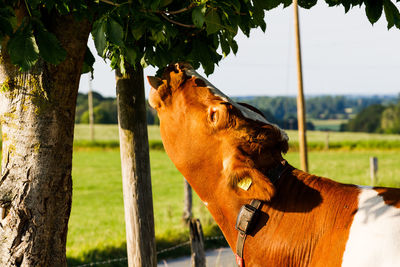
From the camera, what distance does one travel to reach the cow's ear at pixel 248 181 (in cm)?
217

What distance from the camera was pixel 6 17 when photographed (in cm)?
265

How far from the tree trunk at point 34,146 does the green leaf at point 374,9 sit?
1681mm

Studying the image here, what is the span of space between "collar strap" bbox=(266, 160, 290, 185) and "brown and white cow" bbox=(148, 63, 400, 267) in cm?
1

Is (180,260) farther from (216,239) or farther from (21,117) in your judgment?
(21,117)

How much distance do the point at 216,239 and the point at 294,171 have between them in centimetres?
704

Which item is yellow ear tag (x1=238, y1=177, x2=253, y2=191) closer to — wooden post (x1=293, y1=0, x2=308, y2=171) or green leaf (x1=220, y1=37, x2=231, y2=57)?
green leaf (x1=220, y1=37, x2=231, y2=57)

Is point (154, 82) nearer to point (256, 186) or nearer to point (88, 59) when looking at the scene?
point (256, 186)

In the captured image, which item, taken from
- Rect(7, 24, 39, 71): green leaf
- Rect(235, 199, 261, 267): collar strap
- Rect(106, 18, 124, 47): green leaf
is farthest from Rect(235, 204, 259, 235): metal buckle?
Rect(7, 24, 39, 71): green leaf

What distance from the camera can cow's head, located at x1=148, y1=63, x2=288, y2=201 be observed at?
224 cm

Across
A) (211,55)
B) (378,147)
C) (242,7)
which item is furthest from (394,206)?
(378,147)

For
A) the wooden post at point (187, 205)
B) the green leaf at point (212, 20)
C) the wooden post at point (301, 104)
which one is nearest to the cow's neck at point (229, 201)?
the green leaf at point (212, 20)

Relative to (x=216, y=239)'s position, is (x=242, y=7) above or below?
above

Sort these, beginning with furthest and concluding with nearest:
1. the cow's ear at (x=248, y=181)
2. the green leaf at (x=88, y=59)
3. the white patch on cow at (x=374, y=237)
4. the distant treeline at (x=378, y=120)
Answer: the distant treeline at (x=378, y=120)
the green leaf at (x=88, y=59)
the cow's ear at (x=248, y=181)
the white patch on cow at (x=374, y=237)

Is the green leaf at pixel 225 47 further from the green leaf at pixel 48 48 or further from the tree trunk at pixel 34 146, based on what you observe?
the green leaf at pixel 48 48
